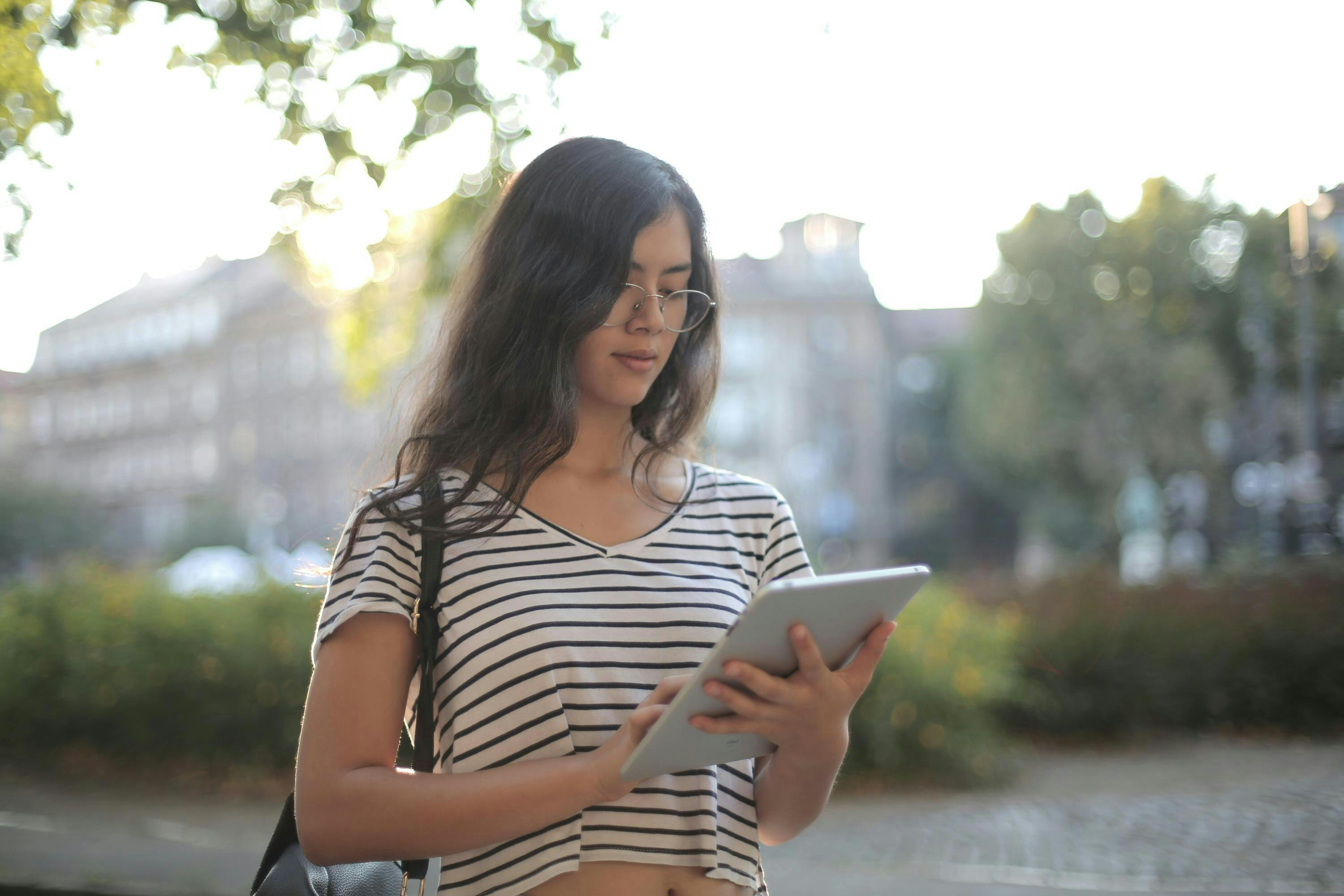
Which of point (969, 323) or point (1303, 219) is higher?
point (969, 323)

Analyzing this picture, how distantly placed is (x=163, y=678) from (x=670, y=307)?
709cm

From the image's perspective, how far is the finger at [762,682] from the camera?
1363 millimetres

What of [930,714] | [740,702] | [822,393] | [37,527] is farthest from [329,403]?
[740,702]

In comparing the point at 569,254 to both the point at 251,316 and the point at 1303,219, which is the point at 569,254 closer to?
the point at 1303,219

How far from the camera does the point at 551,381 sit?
6.13ft

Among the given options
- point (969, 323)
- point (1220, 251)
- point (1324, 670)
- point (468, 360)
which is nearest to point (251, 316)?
point (969, 323)

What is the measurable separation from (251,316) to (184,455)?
7556 millimetres

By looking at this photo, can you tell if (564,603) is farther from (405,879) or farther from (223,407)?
(223,407)

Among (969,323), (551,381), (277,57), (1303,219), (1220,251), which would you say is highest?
(969,323)

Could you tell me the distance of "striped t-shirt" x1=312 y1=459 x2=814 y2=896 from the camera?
1.66 meters

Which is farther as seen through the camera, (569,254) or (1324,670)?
(1324,670)

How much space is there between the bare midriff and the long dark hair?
55 centimetres

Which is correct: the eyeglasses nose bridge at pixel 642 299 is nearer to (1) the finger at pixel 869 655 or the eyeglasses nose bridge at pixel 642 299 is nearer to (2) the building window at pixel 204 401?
(1) the finger at pixel 869 655

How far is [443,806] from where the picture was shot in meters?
1.53
